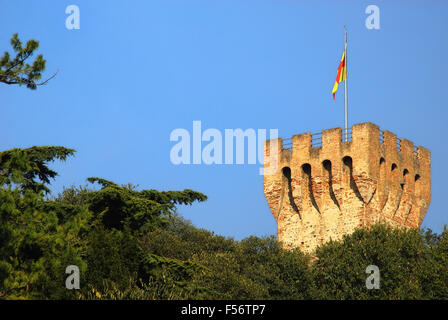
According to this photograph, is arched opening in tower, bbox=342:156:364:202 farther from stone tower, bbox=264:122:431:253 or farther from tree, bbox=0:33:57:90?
tree, bbox=0:33:57:90

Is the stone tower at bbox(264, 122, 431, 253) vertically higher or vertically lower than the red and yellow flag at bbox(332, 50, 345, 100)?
lower

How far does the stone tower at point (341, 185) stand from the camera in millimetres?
46219

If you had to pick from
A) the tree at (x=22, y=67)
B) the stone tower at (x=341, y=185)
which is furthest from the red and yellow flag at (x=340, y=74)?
the tree at (x=22, y=67)

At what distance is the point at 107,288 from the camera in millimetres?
35000

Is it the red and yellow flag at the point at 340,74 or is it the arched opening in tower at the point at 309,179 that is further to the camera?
the red and yellow flag at the point at 340,74

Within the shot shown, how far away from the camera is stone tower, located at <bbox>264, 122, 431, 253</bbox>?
46.2 meters

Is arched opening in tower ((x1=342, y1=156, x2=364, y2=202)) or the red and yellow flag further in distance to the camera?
the red and yellow flag

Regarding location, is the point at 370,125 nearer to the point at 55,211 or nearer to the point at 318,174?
the point at 318,174

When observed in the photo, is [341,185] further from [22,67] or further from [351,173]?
[22,67]

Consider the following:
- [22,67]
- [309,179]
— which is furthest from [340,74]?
[22,67]

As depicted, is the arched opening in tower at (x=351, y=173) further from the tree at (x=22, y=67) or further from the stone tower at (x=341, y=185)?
the tree at (x=22, y=67)

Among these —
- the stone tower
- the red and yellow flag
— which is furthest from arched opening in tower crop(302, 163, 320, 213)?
the red and yellow flag

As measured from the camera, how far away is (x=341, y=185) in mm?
46750
